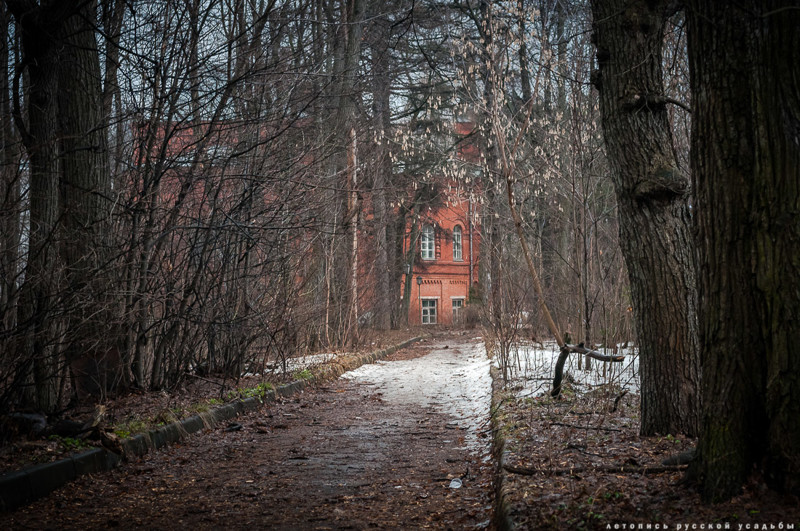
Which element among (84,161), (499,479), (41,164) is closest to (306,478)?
(499,479)

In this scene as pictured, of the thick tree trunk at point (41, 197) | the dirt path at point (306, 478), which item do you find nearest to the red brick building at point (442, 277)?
the dirt path at point (306, 478)

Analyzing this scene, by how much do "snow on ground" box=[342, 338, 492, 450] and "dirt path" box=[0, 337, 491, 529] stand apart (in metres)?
0.09

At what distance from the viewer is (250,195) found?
367 inches

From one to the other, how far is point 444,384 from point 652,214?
25.3 ft

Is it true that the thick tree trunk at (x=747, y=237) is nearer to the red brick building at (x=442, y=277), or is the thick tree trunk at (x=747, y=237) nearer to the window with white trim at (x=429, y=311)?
the red brick building at (x=442, y=277)

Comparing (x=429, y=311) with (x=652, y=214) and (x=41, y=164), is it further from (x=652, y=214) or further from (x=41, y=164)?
(x=652, y=214)

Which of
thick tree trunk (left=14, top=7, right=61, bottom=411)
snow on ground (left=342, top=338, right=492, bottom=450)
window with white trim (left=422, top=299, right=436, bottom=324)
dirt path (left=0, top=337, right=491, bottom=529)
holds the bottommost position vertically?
snow on ground (left=342, top=338, right=492, bottom=450)

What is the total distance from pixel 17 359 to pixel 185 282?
3301 mm

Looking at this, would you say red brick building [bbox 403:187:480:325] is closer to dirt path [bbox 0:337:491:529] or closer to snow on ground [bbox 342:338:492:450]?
snow on ground [bbox 342:338:492:450]

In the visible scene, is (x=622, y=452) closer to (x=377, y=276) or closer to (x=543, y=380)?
(x=543, y=380)

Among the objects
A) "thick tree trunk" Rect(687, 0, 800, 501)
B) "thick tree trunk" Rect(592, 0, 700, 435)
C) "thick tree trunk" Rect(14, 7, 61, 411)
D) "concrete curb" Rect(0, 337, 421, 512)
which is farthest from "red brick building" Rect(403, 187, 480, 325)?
"thick tree trunk" Rect(687, 0, 800, 501)

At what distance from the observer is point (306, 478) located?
19.4 feet

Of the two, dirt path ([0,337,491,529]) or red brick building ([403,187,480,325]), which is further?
red brick building ([403,187,480,325])

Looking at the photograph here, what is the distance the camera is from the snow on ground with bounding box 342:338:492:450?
367 inches
